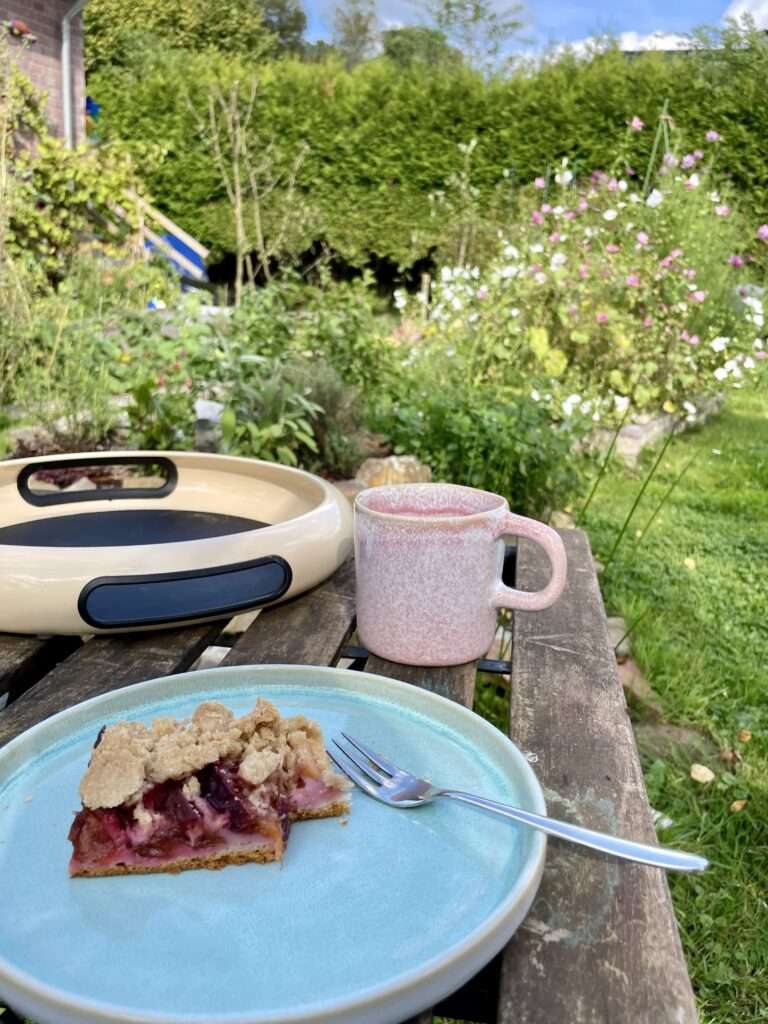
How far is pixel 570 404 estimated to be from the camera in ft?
14.2

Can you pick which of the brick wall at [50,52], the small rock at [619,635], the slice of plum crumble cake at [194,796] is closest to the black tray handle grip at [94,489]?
the slice of plum crumble cake at [194,796]

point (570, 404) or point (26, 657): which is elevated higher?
point (26, 657)

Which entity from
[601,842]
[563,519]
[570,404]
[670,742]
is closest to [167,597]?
[601,842]

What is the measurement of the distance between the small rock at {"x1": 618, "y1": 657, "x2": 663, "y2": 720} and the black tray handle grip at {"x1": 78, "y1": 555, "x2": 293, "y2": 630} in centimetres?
167

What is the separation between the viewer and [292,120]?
11.4m

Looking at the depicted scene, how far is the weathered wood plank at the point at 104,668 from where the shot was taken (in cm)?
88

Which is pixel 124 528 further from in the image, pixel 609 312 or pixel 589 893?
pixel 609 312

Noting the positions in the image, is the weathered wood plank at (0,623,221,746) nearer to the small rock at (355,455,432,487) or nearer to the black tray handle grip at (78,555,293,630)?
the black tray handle grip at (78,555,293,630)

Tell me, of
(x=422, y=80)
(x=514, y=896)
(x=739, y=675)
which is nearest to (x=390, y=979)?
(x=514, y=896)

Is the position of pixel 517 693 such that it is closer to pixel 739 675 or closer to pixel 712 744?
pixel 712 744

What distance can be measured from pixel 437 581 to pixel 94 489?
72 centimetres

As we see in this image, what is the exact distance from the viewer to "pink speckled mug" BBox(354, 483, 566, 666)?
37.6 inches

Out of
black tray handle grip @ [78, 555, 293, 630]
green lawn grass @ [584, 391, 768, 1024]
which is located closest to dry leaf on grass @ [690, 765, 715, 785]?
green lawn grass @ [584, 391, 768, 1024]

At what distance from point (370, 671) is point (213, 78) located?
12.6 m
